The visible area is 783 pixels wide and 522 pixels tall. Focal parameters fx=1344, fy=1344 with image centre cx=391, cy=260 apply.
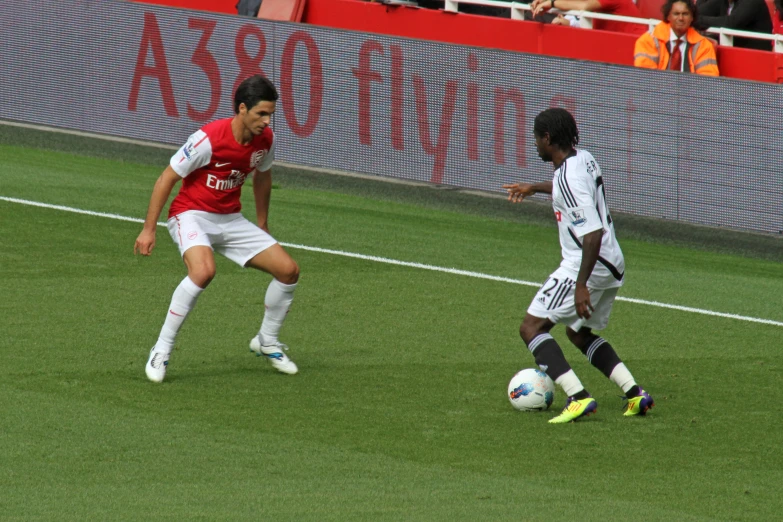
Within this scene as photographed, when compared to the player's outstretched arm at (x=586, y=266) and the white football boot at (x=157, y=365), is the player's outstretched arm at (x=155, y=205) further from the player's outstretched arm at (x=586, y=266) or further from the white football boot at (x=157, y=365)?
the player's outstretched arm at (x=586, y=266)

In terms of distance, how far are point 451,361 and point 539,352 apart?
1511mm

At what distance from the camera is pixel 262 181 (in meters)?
8.52

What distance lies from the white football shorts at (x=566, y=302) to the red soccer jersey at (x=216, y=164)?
196 centimetres

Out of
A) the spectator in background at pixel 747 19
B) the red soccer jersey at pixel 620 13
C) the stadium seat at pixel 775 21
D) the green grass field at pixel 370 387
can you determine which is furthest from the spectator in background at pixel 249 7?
the stadium seat at pixel 775 21

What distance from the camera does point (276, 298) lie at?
27.4 ft

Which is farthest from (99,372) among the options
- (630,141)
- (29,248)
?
(630,141)

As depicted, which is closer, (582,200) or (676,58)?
(582,200)

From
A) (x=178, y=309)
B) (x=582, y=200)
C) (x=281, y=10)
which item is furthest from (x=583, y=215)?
(x=281, y=10)

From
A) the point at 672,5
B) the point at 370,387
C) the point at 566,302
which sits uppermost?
the point at 672,5

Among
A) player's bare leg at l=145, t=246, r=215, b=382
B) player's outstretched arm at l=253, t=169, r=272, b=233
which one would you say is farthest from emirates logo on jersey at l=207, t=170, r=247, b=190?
player's bare leg at l=145, t=246, r=215, b=382

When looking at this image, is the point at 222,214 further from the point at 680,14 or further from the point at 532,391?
the point at 680,14

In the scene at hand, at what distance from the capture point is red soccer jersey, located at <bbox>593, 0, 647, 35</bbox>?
16750 millimetres

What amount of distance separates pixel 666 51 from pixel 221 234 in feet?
26.6

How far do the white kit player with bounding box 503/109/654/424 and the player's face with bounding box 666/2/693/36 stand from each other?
748 cm
